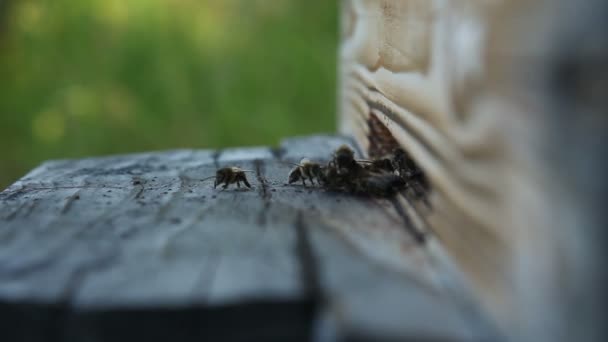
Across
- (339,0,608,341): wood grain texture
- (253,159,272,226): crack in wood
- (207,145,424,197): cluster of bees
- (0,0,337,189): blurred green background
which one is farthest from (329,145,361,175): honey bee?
(0,0,337,189): blurred green background

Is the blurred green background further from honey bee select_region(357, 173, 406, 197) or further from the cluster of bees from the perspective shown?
honey bee select_region(357, 173, 406, 197)

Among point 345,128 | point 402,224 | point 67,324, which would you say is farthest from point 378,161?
point 345,128

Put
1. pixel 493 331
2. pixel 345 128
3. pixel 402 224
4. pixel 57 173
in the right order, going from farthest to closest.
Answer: pixel 345 128
pixel 57 173
pixel 402 224
pixel 493 331

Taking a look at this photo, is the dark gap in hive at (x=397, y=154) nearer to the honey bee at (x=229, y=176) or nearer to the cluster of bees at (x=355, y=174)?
the cluster of bees at (x=355, y=174)

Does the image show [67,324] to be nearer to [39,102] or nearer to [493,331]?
[493,331]

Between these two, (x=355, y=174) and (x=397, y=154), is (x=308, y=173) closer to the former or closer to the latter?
(x=355, y=174)

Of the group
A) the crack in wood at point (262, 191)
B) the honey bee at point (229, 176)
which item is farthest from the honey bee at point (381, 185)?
the honey bee at point (229, 176)

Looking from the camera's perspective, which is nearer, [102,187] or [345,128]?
[102,187]

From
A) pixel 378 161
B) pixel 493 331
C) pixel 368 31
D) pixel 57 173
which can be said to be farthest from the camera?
pixel 368 31
